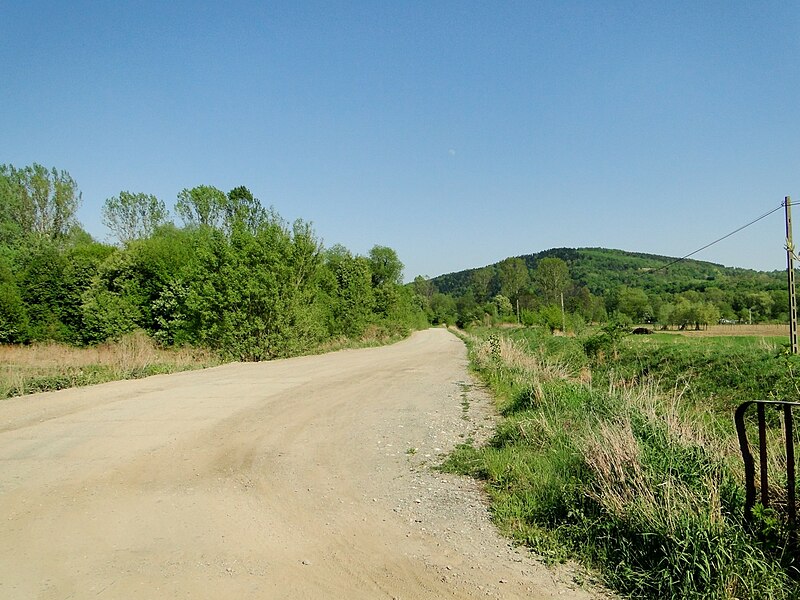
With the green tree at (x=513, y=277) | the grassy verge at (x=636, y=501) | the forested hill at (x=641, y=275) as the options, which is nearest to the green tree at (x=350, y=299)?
the forested hill at (x=641, y=275)

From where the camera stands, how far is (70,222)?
46875 millimetres

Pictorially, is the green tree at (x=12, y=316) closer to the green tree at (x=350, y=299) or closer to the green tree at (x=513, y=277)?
the green tree at (x=350, y=299)

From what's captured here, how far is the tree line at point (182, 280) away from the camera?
76.6 feet

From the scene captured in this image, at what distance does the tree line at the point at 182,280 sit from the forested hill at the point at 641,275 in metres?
33.9

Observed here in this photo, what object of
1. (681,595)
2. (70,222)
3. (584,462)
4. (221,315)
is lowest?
(681,595)

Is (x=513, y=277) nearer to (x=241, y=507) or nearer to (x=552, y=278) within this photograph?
(x=552, y=278)

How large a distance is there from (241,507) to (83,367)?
13793 mm

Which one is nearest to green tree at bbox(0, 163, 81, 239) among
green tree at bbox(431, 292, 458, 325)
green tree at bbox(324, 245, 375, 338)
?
→ green tree at bbox(324, 245, 375, 338)

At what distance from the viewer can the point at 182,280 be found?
102 ft

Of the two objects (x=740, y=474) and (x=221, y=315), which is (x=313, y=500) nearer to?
(x=740, y=474)

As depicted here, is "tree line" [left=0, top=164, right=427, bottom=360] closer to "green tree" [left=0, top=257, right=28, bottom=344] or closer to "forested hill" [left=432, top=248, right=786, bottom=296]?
"green tree" [left=0, top=257, right=28, bottom=344]

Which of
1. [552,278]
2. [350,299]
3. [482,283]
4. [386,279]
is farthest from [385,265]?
[482,283]

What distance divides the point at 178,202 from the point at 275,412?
37.8m

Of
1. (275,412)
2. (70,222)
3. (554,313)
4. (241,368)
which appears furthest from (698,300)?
(70,222)
